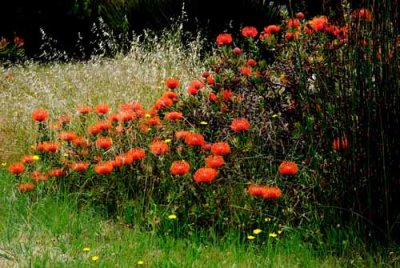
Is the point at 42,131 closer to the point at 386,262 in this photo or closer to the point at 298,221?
the point at 298,221

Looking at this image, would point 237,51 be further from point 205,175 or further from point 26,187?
Answer: point 26,187

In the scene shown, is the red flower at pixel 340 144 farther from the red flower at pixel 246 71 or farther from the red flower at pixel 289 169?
the red flower at pixel 246 71

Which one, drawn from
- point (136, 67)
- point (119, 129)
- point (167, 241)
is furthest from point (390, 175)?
point (136, 67)

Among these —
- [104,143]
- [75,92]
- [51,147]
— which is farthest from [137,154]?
[75,92]

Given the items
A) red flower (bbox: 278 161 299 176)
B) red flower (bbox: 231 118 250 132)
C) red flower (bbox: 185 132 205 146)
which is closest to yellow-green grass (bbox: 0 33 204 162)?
red flower (bbox: 185 132 205 146)

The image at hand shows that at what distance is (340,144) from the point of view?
12.3ft

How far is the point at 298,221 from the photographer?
4.04 metres

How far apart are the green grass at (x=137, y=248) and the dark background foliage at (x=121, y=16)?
18.6 ft

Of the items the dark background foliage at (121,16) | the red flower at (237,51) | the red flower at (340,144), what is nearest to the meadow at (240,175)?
the red flower at (340,144)

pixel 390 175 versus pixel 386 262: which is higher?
pixel 390 175

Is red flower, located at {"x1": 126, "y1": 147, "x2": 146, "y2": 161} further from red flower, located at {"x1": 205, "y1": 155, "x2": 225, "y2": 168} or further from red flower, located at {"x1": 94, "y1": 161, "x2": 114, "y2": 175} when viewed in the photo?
red flower, located at {"x1": 205, "y1": 155, "x2": 225, "y2": 168}

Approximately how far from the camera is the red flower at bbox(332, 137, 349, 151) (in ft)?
12.3

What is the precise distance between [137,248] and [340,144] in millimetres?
1142

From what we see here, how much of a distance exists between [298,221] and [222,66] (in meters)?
1.56
